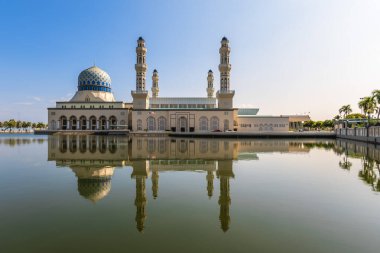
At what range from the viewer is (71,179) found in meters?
12.5

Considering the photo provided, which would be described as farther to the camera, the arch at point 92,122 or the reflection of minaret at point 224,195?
the arch at point 92,122

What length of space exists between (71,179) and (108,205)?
A: 512cm

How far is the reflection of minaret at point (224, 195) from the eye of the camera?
23.3ft

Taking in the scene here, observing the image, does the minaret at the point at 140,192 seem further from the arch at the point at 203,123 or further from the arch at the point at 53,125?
the arch at the point at 53,125

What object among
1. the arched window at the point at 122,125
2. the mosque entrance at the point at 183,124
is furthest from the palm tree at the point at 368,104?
the arched window at the point at 122,125

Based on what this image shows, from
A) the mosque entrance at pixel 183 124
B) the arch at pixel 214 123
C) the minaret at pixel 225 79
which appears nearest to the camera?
the minaret at pixel 225 79

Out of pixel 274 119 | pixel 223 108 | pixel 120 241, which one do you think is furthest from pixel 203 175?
pixel 274 119

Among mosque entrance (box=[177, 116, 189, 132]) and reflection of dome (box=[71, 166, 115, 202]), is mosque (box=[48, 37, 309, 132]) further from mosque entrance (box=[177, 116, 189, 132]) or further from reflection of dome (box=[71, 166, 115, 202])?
reflection of dome (box=[71, 166, 115, 202])

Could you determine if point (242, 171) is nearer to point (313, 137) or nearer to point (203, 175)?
point (203, 175)

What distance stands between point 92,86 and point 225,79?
40.9 meters

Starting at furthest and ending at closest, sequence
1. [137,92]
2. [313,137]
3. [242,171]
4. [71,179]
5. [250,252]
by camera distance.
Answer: [137,92], [313,137], [242,171], [71,179], [250,252]

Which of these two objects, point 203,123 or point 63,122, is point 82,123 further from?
point 203,123

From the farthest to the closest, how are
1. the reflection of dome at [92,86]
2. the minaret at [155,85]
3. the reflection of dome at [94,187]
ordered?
1. the minaret at [155,85]
2. the reflection of dome at [92,86]
3. the reflection of dome at [94,187]

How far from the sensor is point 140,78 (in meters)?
69.8
